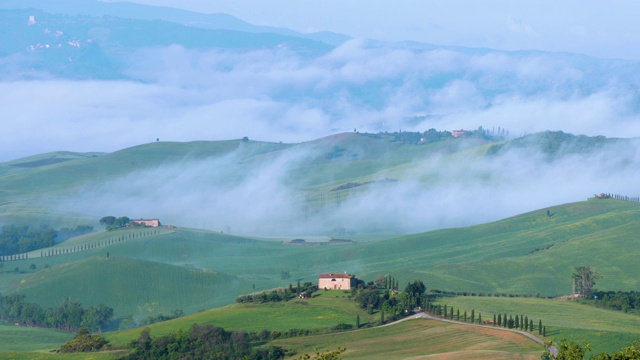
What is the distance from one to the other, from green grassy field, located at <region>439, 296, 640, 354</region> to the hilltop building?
40.0ft

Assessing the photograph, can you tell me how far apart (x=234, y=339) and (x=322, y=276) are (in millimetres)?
31587

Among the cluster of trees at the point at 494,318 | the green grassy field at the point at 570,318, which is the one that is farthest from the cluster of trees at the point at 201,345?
the green grassy field at the point at 570,318

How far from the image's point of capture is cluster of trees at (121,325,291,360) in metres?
126

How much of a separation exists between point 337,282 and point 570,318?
31830mm

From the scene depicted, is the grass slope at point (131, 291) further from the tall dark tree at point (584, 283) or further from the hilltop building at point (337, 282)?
the tall dark tree at point (584, 283)

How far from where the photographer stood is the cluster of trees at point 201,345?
126 m

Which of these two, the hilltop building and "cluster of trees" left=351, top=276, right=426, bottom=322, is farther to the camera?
the hilltop building

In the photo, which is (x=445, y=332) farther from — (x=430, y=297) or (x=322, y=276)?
(x=322, y=276)

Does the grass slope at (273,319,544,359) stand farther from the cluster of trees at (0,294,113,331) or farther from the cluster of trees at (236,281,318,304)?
the cluster of trees at (0,294,113,331)

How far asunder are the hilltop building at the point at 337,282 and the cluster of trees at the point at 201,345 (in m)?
26.0

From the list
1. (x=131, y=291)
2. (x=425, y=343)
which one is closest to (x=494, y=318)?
(x=425, y=343)

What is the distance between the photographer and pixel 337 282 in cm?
15900

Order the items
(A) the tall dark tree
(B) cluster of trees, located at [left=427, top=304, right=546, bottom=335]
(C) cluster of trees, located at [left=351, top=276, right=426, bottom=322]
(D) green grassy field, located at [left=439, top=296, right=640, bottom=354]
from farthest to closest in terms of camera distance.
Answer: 1. (A) the tall dark tree
2. (C) cluster of trees, located at [left=351, top=276, right=426, bottom=322]
3. (B) cluster of trees, located at [left=427, top=304, right=546, bottom=335]
4. (D) green grassy field, located at [left=439, top=296, right=640, bottom=354]

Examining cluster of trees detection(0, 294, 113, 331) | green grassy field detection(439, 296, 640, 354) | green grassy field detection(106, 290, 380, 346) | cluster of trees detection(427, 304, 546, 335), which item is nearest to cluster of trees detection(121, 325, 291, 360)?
green grassy field detection(106, 290, 380, 346)
